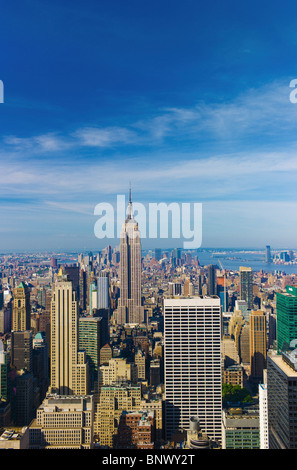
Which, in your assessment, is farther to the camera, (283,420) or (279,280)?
(279,280)

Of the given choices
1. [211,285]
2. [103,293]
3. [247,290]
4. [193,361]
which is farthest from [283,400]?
[103,293]

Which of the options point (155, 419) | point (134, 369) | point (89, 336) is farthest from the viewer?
point (89, 336)

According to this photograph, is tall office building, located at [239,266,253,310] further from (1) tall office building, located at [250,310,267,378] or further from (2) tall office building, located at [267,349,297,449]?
(2) tall office building, located at [267,349,297,449]

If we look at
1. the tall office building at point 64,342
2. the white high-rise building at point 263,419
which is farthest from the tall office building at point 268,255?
the tall office building at point 64,342

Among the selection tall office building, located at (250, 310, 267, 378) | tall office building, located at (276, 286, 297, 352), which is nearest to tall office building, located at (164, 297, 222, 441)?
tall office building, located at (250, 310, 267, 378)

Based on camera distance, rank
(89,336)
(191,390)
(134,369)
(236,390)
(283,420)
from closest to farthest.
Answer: (283,420) → (191,390) → (236,390) → (134,369) → (89,336)

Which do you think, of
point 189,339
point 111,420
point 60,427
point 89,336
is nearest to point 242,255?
point 189,339

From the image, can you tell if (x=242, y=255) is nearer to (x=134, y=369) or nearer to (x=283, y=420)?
(x=283, y=420)
